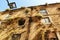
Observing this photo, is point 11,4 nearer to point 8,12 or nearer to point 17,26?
point 8,12

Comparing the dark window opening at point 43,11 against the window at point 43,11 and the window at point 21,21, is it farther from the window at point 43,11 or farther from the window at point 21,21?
the window at point 21,21

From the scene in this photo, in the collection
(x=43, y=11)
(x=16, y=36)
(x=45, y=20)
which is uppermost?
(x=43, y=11)

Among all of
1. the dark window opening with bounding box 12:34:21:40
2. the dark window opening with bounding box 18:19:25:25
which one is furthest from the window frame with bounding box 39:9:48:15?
the dark window opening with bounding box 12:34:21:40

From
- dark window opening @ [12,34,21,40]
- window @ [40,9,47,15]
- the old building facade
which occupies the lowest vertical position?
dark window opening @ [12,34,21,40]

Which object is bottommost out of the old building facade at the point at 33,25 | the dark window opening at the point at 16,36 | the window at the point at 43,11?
the dark window opening at the point at 16,36

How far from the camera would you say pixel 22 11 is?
1208 inches

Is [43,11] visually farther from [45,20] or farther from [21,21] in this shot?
[21,21]

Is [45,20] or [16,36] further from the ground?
[45,20]

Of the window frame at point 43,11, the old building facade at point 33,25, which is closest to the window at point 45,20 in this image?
the old building facade at point 33,25

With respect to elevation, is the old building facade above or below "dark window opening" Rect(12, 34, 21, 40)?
above

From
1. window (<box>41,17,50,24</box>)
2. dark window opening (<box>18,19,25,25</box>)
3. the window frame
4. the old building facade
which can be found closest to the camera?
the old building facade

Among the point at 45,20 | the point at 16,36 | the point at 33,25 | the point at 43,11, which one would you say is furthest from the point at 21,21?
the point at 43,11

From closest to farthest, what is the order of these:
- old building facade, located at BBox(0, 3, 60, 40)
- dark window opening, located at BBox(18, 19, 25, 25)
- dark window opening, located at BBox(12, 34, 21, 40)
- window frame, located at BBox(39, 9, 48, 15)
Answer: old building facade, located at BBox(0, 3, 60, 40) < dark window opening, located at BBox(12, 34, 21, 40) < dark window opening, located at BBox(18, 19, 25, 25) < window frame, located at BBox(39, 9, 48, 15)

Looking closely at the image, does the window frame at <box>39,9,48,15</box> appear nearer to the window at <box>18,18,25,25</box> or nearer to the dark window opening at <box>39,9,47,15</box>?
the dark window opening at <box>39,9,47,15</box>
